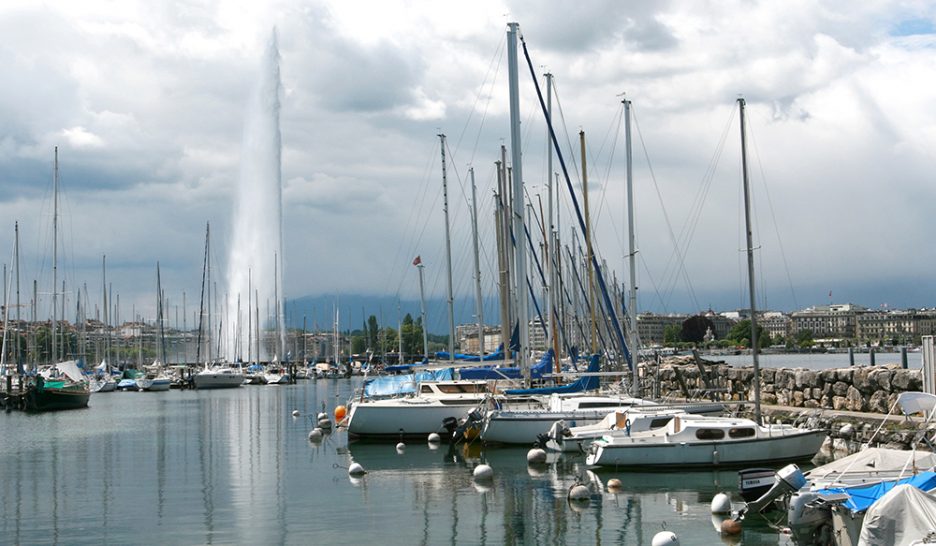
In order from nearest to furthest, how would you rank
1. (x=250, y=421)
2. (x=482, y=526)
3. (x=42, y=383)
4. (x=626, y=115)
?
(x=482, y=526)
(x=626, y=115)
(x=250, y=421)
(x=42, y=383)

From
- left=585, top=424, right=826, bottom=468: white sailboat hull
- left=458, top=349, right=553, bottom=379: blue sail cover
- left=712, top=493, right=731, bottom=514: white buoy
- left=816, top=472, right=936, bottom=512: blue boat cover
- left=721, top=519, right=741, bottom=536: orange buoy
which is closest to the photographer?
left=816, top=472, right=936, bottom=512: blue boat cover

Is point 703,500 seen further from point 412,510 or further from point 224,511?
point 224,511

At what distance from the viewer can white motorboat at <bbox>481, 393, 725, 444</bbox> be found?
34531 mm

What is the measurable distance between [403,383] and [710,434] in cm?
2067

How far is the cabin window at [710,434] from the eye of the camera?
95.0ft

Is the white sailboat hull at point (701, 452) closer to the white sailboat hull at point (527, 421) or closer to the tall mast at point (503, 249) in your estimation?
the white sailboat hull at point (527, 421)

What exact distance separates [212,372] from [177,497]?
8417cm

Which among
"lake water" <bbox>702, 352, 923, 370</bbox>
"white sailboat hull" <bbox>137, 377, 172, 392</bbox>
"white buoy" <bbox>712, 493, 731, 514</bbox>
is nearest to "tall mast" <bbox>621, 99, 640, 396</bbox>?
"white buoy" <bbox>712, 493, 731, 514</bbox>

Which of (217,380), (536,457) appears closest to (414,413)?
(536,457)

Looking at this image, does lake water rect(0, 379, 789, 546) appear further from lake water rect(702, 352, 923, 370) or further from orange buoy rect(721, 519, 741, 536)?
lake water rect(702, 352, 923, 370)

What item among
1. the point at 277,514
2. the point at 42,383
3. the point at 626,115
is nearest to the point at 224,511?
the point at 277,514

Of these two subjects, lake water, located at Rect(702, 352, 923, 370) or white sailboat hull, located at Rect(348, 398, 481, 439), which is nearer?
white sailboat hull, located at Rect(348, 398, 481, 439)

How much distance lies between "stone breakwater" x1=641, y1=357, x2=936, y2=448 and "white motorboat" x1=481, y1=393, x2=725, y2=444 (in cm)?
417

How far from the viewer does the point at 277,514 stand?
24781mm
